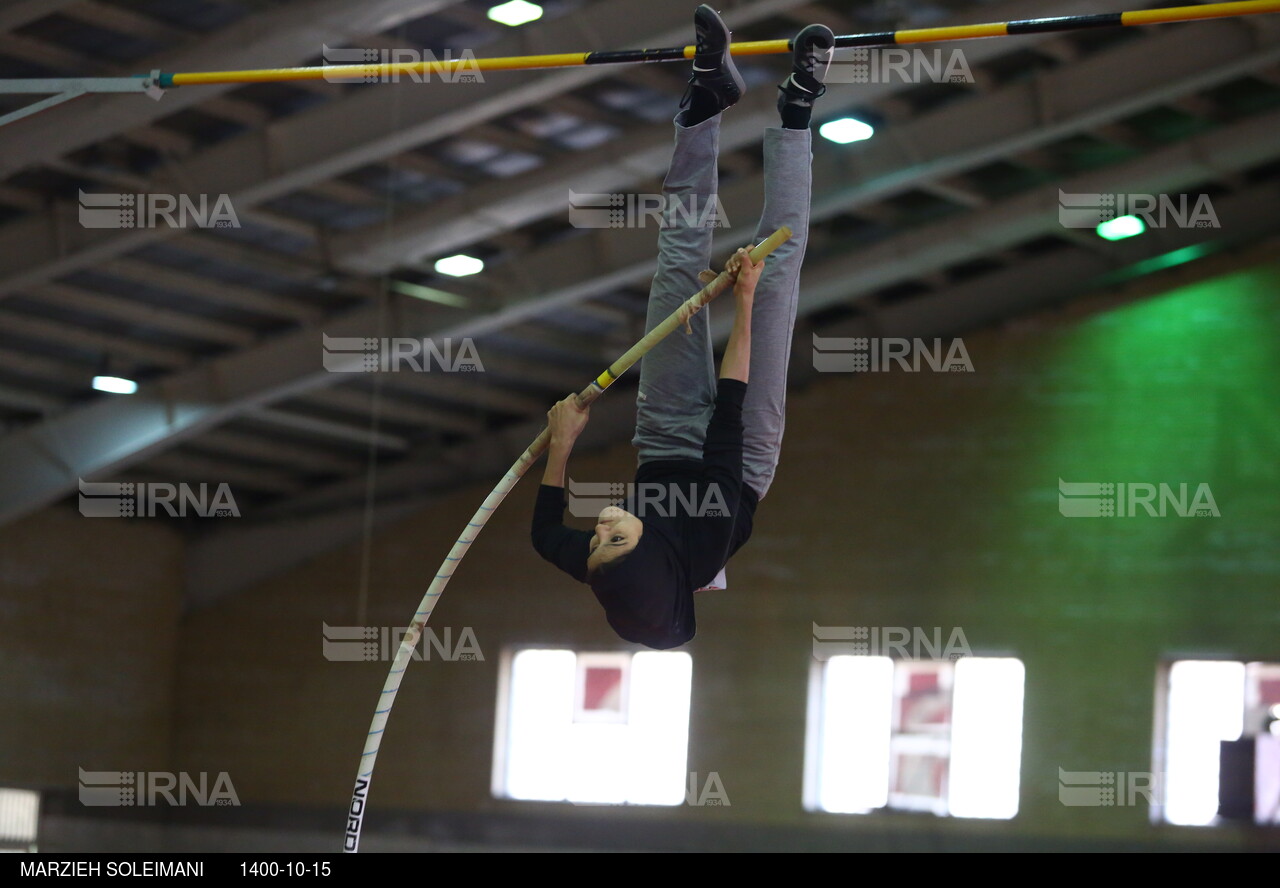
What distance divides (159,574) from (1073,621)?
700 cm

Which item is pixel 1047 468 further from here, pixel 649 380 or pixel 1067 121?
pixel 649 380

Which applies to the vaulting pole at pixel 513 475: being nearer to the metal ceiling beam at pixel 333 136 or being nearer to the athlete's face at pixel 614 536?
the athlete's face at pixel 614 536

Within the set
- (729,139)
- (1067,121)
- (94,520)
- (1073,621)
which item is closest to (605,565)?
(729,139)

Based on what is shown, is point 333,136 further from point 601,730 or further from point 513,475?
point 601,730

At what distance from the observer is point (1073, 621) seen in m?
9.21

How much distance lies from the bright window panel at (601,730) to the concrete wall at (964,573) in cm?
13

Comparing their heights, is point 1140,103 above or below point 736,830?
above

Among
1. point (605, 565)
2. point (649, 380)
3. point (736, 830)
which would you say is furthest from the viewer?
point (736, 830)

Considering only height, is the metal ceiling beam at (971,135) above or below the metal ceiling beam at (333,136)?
above

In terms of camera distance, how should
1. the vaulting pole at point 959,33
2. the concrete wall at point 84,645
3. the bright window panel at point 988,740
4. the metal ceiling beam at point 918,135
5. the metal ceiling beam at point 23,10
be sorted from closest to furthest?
the vaulting pole at point 959,33, the metal ceiling beam at point 23,10, the metal ceiling beam at point 918,135, the bright window panel at point 988,740, the concrete wall at point 84,645

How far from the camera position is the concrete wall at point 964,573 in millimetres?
8969

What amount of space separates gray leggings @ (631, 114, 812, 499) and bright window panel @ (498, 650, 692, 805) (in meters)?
6.57

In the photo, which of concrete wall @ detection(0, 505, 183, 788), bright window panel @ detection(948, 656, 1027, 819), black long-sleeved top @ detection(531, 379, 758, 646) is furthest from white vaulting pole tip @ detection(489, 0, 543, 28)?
concrete wall @ detection(0, 505, 183, 788)

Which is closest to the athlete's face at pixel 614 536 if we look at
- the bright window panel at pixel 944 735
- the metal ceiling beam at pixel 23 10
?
the metal ceiling beam at pixel 23 10
